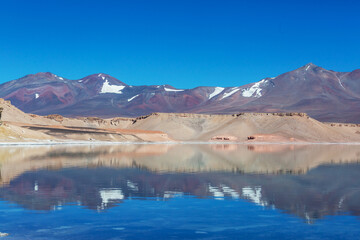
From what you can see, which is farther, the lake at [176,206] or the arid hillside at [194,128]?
the arid hillside at [194,128]

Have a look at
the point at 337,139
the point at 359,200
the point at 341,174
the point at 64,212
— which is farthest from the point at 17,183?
the point at 337,139

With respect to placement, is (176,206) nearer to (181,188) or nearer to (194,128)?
(181,188)

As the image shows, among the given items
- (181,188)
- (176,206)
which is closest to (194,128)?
(181,188)

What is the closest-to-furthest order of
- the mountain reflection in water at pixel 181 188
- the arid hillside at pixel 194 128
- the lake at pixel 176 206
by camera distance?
the lake at pixel 176 206 → the mountain reflection in water at pixel 181 188 → the arid hillside at pixel 194 128

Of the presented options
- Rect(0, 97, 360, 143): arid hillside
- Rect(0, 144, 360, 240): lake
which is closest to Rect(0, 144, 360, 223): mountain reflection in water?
Rect(0, 144, 360, 240): lake

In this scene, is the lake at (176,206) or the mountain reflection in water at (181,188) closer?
the lake at (176,206)

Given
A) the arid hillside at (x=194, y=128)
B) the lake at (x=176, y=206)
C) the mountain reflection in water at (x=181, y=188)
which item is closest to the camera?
the lake at (x=176, y=206)

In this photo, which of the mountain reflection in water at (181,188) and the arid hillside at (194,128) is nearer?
the mountain reflection in water at (181,188)

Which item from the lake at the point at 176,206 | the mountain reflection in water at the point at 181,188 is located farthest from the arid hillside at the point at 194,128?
the lake at the point at 176,206

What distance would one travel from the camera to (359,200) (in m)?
18.7

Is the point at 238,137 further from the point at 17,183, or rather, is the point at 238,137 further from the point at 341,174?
the point at 17,183

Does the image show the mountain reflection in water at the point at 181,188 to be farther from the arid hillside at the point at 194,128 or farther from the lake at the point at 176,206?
the arid hillside at the point at 194,128

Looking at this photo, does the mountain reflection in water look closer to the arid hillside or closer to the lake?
the lake

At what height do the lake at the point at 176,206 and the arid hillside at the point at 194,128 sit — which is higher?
the arid hillside at the point at 194,128
